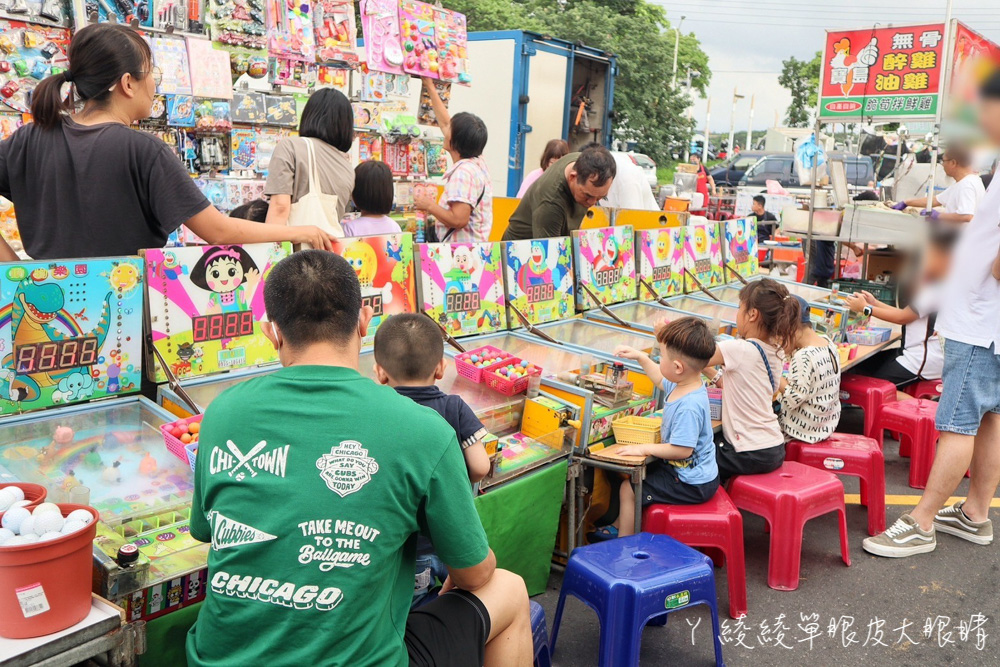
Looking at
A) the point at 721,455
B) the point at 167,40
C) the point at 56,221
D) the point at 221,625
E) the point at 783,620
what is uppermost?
the point at 167,40

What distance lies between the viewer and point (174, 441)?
2441 millimetres

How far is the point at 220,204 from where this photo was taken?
4.80 m

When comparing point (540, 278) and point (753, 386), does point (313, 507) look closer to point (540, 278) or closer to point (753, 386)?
point (753, 386)

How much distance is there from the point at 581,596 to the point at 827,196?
21.0ft

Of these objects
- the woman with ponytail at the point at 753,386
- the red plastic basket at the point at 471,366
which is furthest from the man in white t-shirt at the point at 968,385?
the red plastic basket at the point at 471,366

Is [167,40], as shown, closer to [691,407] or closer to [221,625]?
[691,407]

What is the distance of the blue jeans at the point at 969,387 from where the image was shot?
12.0ft

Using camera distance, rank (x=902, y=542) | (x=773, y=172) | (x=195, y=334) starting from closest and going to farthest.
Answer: (x=195, y=334), (x=902, y=542), (x=773, y=172)

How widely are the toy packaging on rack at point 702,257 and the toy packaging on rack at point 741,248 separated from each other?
0.45ft

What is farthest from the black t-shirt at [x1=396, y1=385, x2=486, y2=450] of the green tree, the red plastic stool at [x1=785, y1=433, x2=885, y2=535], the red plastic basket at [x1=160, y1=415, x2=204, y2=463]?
the green tree

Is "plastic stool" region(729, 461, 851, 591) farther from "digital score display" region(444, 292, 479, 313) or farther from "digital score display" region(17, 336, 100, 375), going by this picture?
"digital score display" region(17, 336, 100, 375)

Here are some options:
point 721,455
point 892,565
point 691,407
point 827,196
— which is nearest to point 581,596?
point 691,407

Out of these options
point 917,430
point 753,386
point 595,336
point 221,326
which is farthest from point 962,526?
point 221,326

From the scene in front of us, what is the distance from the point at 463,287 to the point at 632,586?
1.78m
